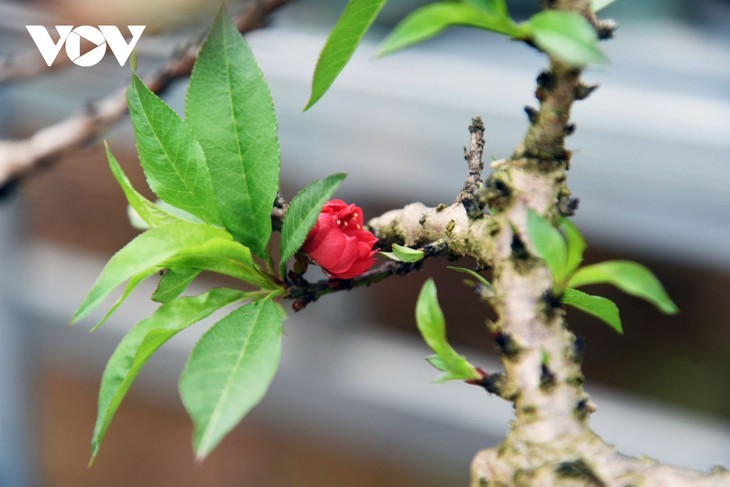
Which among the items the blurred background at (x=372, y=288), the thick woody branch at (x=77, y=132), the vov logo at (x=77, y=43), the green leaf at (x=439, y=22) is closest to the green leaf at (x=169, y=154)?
the green leaf at (x=439, y=22)

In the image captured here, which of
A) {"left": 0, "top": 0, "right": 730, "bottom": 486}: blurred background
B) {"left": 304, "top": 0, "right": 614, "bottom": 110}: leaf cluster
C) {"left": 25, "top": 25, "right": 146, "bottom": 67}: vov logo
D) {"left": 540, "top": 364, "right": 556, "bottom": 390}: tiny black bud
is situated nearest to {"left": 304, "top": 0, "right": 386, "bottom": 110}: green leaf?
{"left": 304, "top": 0, "right": 614, "bottom": 110}: leaf cluster

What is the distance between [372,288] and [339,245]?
1.31 metres

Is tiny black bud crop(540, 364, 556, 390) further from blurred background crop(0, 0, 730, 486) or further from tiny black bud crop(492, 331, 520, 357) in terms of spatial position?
blurred background crop(0, 0, 730, 486)

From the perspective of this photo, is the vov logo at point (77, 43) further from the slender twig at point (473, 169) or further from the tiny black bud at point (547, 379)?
the tiny black bud at point (547, 379)

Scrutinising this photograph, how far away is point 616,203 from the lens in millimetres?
1383

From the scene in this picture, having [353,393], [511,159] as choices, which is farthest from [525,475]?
[353,393]

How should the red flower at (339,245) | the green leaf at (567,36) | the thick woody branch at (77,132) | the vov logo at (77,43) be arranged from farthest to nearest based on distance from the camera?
1. the vov logo at (77,43)
2. the thick woody branch at (77,132)
3. the red flower at (339,245)
4. the green leaf at (567,36)

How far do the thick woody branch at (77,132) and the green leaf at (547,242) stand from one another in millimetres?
384

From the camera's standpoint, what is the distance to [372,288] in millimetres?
1607

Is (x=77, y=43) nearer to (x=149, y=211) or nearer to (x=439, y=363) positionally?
(x=149, y=211)

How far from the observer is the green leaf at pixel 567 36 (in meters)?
0.19

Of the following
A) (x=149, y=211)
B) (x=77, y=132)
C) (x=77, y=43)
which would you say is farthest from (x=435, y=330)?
(x=77, y=43)

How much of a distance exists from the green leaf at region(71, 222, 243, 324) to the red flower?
0.04 meters

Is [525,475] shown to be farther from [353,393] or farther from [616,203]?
[353,393]
